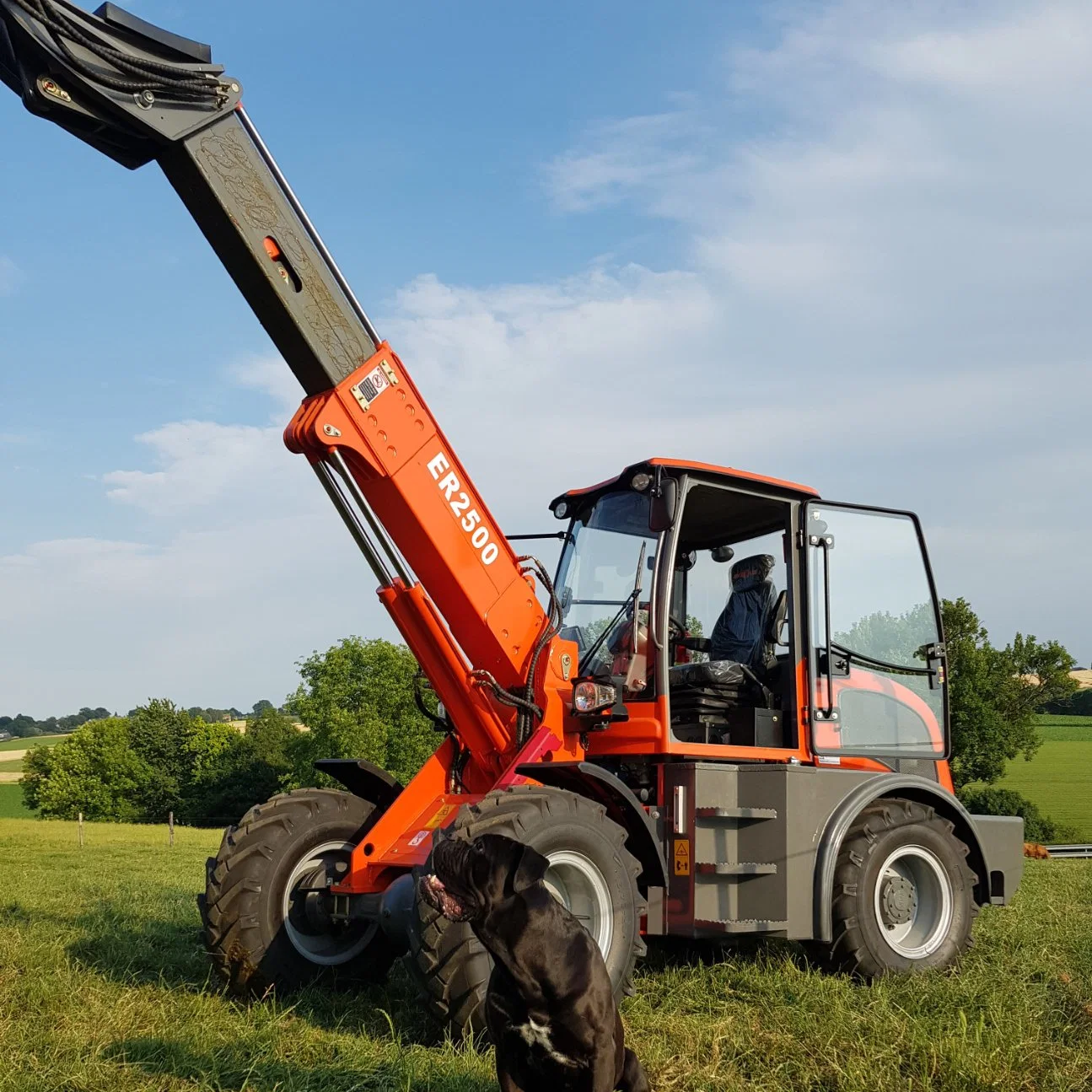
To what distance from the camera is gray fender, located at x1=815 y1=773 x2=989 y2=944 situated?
6.19m

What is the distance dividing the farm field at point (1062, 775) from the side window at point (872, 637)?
2752cm

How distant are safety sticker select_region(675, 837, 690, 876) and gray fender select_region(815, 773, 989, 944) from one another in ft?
2.67

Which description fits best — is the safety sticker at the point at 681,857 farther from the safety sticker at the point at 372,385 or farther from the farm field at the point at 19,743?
the farm field at the point at 19,743

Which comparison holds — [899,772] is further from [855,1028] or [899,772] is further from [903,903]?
[855,1028]

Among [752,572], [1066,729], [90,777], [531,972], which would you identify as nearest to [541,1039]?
[531,972]

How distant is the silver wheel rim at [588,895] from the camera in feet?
17.3

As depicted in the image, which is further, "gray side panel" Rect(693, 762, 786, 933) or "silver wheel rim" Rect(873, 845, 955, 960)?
"silver wheel rim" Rect(873, 845, 955, 960)

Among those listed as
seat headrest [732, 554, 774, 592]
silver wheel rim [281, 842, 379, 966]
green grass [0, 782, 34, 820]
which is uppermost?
seat headrest [732, 554, 774, 592]

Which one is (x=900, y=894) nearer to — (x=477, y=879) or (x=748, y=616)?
(x=748, y=616)

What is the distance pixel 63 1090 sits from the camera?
13.2ft

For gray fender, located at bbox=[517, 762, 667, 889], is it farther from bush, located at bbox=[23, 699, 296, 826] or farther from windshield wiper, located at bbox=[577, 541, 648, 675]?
→ bush, located at bbox=[23, 699, 296, 826]

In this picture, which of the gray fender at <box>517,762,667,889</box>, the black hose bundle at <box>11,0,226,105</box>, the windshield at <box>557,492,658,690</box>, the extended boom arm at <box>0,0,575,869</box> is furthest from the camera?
the windshield at <box>557,492,658,690</box>

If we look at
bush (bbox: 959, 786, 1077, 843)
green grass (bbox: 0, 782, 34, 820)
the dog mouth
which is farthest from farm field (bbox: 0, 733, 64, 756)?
the dog mouth

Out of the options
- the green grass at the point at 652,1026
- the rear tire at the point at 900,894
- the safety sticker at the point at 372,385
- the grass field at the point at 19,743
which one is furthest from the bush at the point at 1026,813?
the grass field at the point at 19,743
